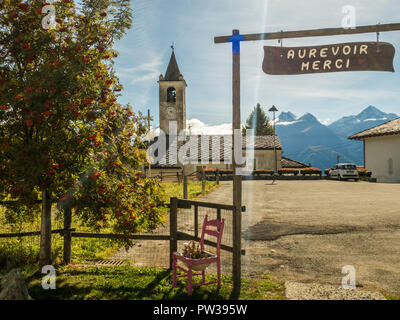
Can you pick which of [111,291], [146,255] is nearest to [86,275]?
[111,291]

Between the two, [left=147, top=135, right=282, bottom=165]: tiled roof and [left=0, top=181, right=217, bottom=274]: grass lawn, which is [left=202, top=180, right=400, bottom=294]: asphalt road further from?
[left=147, top=135, right=282, bottom=165]: tiled roof

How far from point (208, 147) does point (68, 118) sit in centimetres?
4111

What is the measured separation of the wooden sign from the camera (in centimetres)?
537

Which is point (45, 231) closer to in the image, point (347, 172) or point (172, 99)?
point (347, 172)

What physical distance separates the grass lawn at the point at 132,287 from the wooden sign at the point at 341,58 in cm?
362

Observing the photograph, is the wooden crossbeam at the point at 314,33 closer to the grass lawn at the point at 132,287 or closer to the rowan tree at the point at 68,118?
the rowan tree at the point at 68,118

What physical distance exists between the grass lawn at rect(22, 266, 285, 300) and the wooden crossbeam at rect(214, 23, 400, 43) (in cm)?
413

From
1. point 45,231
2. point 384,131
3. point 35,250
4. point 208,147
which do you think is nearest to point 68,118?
point 45,231

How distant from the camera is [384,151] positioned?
1396 inches

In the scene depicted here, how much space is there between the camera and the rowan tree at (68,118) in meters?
4.73

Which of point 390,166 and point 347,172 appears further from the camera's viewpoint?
point 390,166

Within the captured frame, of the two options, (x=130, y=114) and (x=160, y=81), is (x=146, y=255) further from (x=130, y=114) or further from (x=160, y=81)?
(x=160, y=81)

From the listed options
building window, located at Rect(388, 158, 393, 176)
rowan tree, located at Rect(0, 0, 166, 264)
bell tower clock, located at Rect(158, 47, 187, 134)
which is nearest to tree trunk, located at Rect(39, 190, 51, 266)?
rowan tree, located at Rect(0, 0, 166, 264)

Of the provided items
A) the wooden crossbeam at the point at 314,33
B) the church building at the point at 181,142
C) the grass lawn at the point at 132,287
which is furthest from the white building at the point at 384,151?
the grass lawn at the point at 132,287
